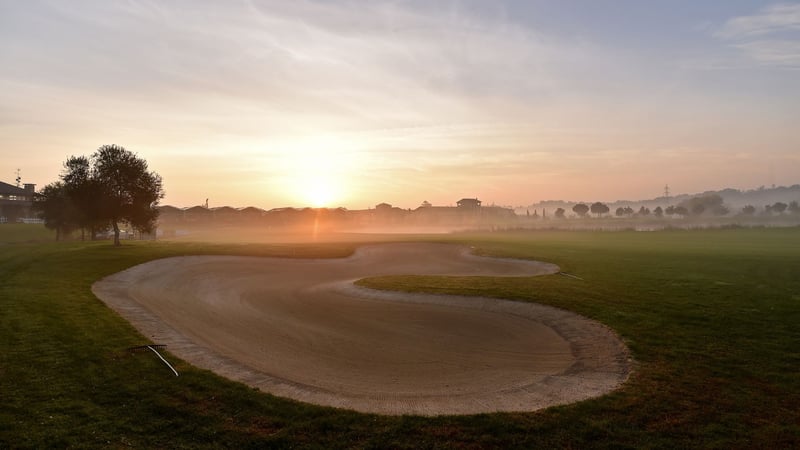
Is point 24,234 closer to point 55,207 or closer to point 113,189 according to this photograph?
point 55,207

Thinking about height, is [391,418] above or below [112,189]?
below

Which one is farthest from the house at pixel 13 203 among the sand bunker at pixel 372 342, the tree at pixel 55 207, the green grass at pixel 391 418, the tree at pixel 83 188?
the green grass at pixel 391 418

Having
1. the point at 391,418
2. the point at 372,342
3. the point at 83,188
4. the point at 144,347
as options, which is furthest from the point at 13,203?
the point at 391,418

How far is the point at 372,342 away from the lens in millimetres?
15789

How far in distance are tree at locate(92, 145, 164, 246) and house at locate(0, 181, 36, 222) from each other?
81811 millimetres

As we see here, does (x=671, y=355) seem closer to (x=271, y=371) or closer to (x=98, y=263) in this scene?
(x=271, y=371)

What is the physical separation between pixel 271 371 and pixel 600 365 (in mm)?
10227

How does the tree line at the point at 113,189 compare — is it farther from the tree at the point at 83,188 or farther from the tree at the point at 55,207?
the tree at the point at 55,207

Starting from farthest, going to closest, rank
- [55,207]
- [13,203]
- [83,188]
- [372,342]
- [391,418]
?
[13,203] < [55,207] < [83,188] < [372,342] < [391,418]

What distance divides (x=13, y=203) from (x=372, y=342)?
130283mm

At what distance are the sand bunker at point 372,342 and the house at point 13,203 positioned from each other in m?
107

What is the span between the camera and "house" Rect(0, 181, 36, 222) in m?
101

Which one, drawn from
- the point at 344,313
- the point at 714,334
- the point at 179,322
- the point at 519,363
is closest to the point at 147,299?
the point at 179,322

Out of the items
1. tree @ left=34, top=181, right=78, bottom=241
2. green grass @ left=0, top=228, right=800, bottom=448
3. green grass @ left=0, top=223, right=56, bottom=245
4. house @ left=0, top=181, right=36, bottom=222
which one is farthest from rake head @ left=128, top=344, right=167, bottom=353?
house @ left=0, top=181, right=36, bottom=222
